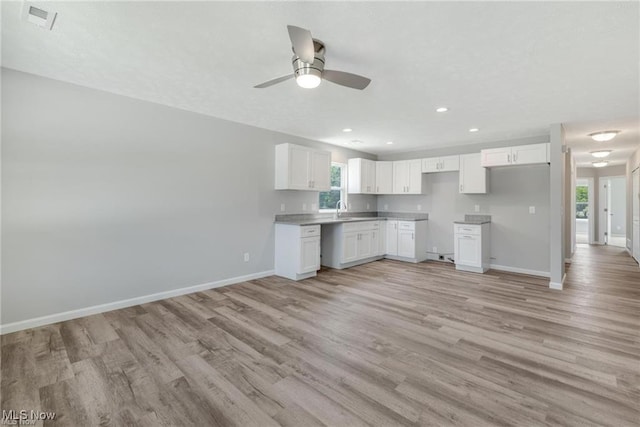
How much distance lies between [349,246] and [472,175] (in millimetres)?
2726

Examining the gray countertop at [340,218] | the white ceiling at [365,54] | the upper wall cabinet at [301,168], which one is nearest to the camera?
the white ceiling at [365,54]

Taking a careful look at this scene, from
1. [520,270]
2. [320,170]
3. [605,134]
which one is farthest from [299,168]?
[605,134]

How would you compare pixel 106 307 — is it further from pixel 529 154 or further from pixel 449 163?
pixel 529 154

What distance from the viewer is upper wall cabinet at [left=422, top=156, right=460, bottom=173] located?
582 centimetres

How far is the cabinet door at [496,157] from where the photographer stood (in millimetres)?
5050

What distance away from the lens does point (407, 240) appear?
20.3ft

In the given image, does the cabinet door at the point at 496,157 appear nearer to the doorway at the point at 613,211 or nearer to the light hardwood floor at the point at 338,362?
the light hardwood floor at the point at 338,362

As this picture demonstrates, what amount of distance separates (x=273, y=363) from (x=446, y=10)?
275 centimetres

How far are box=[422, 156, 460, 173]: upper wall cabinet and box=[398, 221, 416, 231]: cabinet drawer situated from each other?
46.1 inches

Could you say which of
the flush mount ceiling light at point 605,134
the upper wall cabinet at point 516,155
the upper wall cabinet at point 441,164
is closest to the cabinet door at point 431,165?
the upper wall cabinet at point 441,164

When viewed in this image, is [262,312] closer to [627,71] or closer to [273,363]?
[273,363]

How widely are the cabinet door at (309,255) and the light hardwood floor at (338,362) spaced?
0.82 m

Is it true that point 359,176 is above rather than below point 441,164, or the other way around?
below

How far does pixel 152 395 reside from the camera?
189 centimetres
